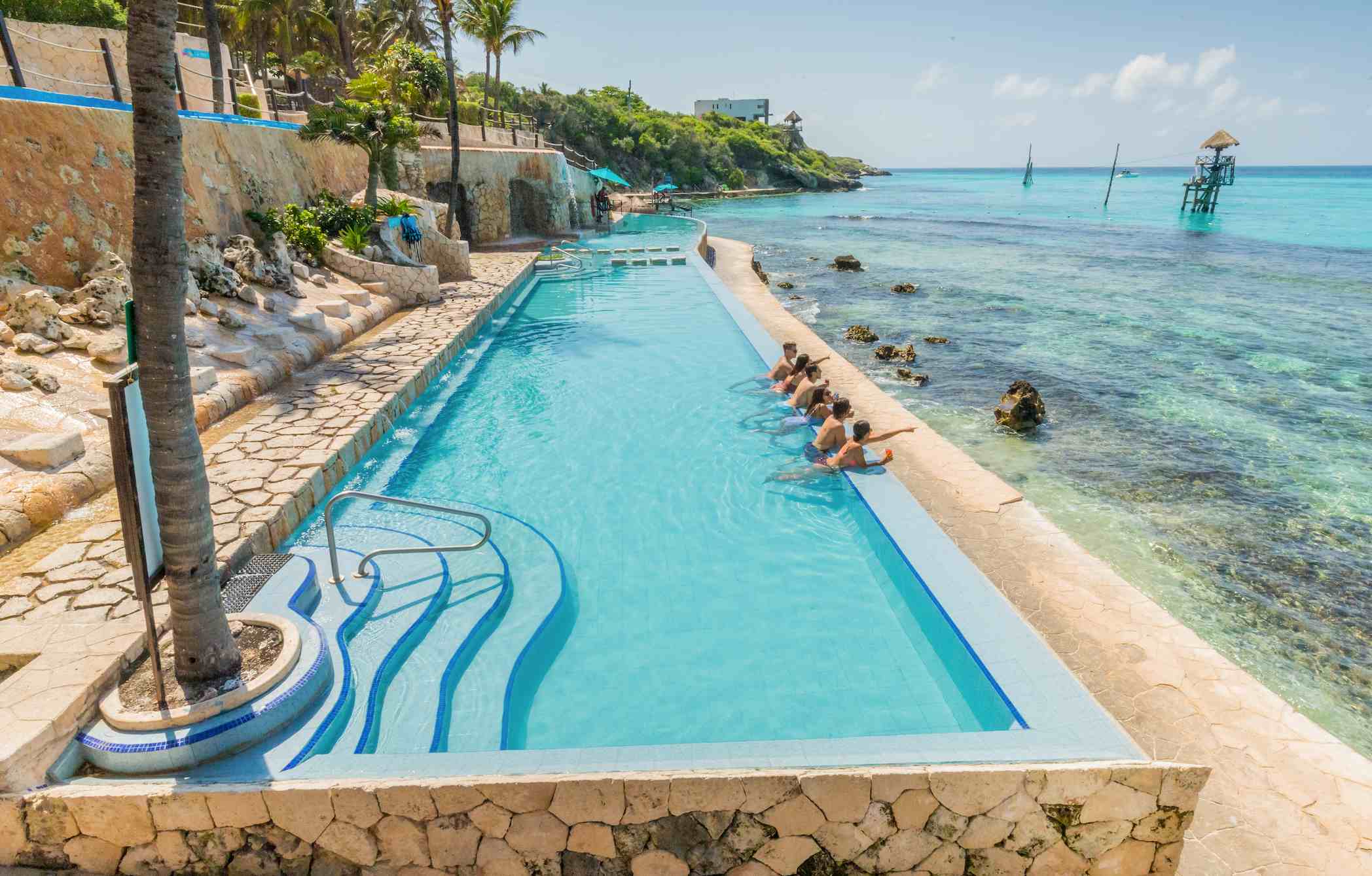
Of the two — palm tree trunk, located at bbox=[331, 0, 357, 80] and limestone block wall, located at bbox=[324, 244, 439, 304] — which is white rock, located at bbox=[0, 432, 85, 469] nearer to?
limestone block wall, located at bbox=[324, 244, 439, 304]

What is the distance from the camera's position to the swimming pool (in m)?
4.37

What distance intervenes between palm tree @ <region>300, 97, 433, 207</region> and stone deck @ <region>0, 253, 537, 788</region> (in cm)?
645

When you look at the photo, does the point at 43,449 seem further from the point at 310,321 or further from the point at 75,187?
the point at 310,321

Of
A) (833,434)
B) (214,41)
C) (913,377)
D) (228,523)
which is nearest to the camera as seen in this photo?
(228,523)

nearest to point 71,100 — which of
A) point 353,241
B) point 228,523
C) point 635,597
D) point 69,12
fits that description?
point 353,241

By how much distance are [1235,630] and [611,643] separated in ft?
20.1

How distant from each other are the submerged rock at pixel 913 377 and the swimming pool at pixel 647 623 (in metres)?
6.50

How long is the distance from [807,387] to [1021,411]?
4777mm

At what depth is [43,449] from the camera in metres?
6.66

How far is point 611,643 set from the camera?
5.83 metres

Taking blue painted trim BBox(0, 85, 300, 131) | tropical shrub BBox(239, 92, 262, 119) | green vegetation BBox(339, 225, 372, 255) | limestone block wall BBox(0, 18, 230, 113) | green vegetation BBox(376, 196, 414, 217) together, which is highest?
limestone block wall BBox(0, 18, 230, 113)

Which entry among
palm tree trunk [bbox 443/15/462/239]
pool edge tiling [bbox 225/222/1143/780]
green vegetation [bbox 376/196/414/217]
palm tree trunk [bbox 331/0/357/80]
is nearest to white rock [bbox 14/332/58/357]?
pool edge tiling [bbox 225/222/1143/780]

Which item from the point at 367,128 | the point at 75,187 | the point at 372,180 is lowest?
the point at 75,187

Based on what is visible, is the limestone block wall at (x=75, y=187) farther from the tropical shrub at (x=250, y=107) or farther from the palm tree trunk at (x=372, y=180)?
the tropical shrub at (x=250, y=107)
